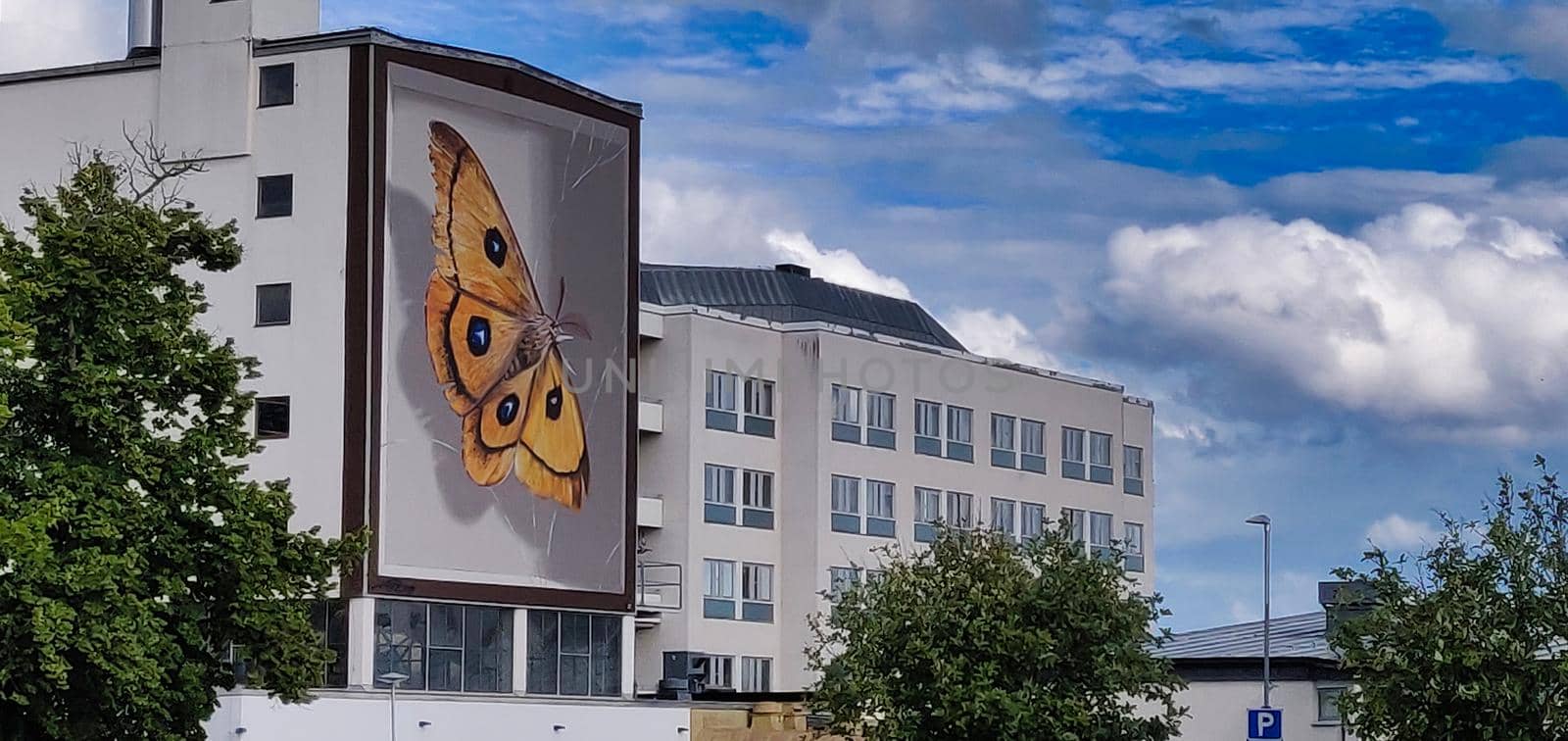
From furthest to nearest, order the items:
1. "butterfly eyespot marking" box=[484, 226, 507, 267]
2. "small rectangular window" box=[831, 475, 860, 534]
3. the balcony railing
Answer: "small rectangular window" box=[831, 475, 860, 534]
the balcony railing
"butterfly eyespot marking" box=[484, 226, 507, 267]

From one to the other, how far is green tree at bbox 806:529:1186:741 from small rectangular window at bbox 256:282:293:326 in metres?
18.6

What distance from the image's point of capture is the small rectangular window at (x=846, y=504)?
267ft

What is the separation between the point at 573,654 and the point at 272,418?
10658 mm

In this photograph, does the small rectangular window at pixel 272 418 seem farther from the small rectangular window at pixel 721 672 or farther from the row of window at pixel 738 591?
the small rectangular window at pixel 721 672

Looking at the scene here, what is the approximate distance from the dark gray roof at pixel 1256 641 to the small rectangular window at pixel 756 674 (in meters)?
14.9

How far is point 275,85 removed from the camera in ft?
204

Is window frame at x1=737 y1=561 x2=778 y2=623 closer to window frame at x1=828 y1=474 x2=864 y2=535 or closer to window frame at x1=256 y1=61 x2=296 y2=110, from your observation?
window frame at x1=828 y1=474 x2=864 y2=535

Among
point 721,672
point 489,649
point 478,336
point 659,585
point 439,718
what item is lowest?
point 439,718

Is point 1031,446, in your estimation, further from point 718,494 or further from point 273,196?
point 273,196

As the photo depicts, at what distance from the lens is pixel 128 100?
208 feet

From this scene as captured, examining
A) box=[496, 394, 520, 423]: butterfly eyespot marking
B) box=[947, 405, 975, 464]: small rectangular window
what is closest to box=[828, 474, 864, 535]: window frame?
box=[947, 405, 975, 464]: small rectangular window

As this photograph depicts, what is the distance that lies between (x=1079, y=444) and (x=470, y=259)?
35.5 meters

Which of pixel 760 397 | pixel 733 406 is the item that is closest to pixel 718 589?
pixel 733 406

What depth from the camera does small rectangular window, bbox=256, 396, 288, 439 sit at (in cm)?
6119
